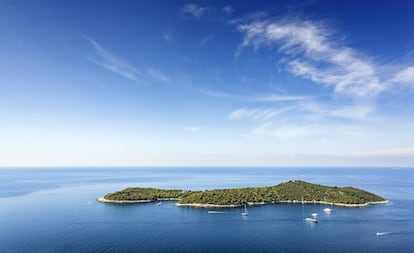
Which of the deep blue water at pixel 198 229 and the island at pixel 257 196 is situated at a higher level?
the island at pixel 257 196

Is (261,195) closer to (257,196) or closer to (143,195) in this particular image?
(257,196)

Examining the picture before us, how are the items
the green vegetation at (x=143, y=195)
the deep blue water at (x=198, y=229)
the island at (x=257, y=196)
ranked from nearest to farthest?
the deep blue water at (x=198, y=229)
the island at (x=257, y=196)
the green vegetation at (x=143, y=195)

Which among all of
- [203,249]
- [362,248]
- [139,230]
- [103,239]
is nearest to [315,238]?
[362,248]

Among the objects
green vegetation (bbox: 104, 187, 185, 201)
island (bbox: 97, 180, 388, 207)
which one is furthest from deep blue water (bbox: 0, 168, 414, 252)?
green vegetation (bbox: 104, 187, 185, 201)

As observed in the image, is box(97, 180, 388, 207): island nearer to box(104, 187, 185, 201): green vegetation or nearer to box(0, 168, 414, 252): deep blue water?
box(104, 187, 185, 201): green vegetation

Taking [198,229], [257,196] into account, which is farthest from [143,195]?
[198,229]

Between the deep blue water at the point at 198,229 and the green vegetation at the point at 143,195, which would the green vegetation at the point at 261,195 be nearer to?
the green vegetation at the point at 143,195

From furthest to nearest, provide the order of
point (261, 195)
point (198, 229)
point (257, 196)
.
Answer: point (261, 195) → point (257, 196) → point (198, 229)

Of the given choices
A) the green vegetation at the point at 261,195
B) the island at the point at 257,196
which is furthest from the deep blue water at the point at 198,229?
the green vegetation at the point at 261,195
